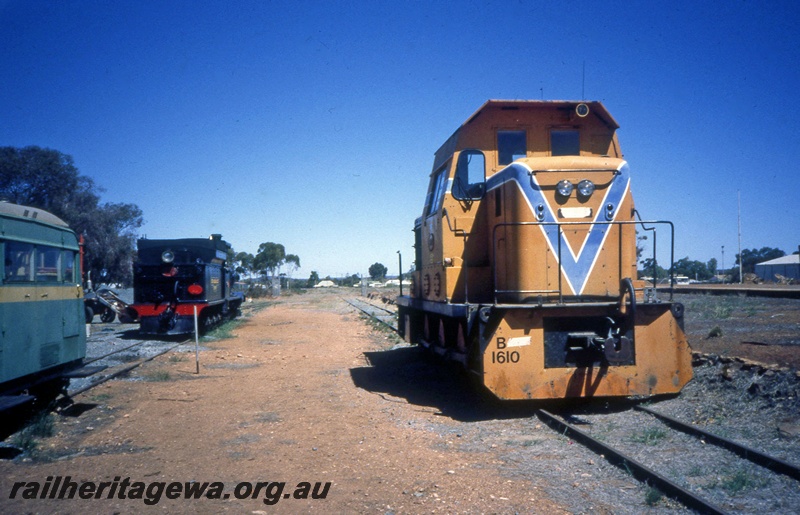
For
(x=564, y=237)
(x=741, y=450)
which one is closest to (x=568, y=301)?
(x=564, y=237)

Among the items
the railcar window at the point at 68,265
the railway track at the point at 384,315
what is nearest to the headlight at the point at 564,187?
the railcar window at the point at 68,265

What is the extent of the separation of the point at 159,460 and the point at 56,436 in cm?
191

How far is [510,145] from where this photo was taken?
7414mm

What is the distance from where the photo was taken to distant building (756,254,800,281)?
61.2m

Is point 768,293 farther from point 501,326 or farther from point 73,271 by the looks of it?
point 73,271

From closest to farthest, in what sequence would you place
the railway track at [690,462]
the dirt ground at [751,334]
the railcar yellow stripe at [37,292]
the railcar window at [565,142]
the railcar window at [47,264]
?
1. the railway track at [690,462]
2. the railcar yellow stripe at [37,292]
3. the railcar window at [47,264]
4. the railcar window at [565,142]
5. the dirt ground at [751,334]

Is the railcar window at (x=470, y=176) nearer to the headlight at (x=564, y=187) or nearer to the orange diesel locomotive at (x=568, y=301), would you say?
the orange diesel locomotive at (x=568, y=301)

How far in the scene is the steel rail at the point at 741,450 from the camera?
12.9ft

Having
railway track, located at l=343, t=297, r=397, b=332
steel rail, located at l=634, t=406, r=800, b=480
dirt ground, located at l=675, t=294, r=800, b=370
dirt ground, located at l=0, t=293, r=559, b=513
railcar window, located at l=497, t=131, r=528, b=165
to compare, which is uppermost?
railcar window, located at l=497, t=131, r=528, b=165

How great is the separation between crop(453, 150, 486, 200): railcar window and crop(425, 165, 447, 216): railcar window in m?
0.25

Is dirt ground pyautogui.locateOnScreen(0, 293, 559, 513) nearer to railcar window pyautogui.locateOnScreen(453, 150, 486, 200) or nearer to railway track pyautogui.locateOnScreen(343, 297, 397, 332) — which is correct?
railcar window pyautogui.locateOnScreen(453, 150, 486, 200)

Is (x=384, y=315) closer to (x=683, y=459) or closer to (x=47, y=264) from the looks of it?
(x=47, y=264)

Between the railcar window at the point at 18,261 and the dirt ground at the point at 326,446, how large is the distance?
1853 mm

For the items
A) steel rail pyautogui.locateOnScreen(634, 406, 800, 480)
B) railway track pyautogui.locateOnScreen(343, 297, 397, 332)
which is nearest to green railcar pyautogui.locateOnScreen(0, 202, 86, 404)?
steel rail pyautogui.locateOnScreen(634, 406, 800, 480)
